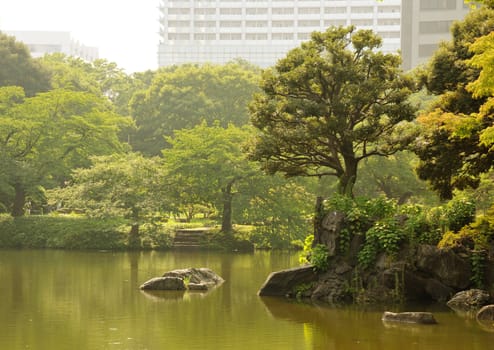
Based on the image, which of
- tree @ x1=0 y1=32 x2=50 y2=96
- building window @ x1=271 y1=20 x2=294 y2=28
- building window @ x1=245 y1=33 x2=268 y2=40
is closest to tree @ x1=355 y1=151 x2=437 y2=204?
tree @ x1=0 y1=32 x2=50 y2=96

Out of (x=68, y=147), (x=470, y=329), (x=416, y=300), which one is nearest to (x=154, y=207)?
(x=68, y=147)

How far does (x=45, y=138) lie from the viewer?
137ft

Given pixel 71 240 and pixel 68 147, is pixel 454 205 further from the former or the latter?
pixel 68 147

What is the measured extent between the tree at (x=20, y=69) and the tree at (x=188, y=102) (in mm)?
8005

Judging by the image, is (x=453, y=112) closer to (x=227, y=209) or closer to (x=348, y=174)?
(x=348, y=174)

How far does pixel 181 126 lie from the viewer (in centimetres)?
5722

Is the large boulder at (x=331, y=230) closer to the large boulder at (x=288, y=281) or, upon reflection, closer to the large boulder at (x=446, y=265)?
the large boulder at (x=288, y=281)

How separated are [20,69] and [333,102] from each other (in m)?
32.3

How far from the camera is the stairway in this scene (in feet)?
130

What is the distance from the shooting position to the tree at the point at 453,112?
19.8m

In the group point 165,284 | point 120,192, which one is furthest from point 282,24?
point 165,284

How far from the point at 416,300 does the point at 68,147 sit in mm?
26513

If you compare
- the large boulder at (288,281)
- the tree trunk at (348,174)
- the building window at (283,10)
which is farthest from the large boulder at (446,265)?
the building window at (283,10)

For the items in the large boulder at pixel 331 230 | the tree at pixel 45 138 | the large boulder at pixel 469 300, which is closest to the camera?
the large boulder at pixel 469 300
